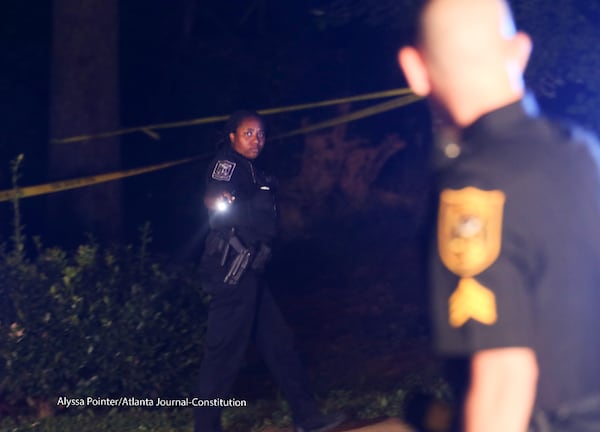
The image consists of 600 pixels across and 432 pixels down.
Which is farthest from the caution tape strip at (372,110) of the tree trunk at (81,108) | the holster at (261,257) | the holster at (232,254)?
the holster at (232,254)

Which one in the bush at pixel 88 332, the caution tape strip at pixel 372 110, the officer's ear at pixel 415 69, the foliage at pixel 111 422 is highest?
the caution tape strip at pixel 372 110

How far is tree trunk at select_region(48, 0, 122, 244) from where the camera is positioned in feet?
25.3

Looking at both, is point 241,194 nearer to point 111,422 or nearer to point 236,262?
point 236,262

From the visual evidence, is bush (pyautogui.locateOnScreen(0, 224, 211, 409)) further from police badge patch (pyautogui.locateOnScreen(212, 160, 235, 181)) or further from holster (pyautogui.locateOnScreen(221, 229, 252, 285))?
police badge patch (pyautogui.locateOnScreen(212, 160, 235, 181))

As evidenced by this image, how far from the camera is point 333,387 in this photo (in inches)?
276

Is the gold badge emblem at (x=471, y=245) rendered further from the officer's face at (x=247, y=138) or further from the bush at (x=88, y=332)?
the bush at (x=88, y=332)

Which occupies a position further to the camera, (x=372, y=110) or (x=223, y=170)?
(x=372, y=110)

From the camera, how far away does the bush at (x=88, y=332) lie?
19.7ft

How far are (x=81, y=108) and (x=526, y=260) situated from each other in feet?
20.7

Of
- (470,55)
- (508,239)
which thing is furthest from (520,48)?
(508,239)

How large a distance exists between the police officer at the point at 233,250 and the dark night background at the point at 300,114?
2.72 metres

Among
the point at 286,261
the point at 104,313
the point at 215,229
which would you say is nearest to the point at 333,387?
the point at 104,313

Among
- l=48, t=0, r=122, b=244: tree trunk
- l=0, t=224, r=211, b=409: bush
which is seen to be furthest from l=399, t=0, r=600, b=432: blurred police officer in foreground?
l=48, t=0, r=122, b=244: tree trunk

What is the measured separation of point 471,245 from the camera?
1791 mm
